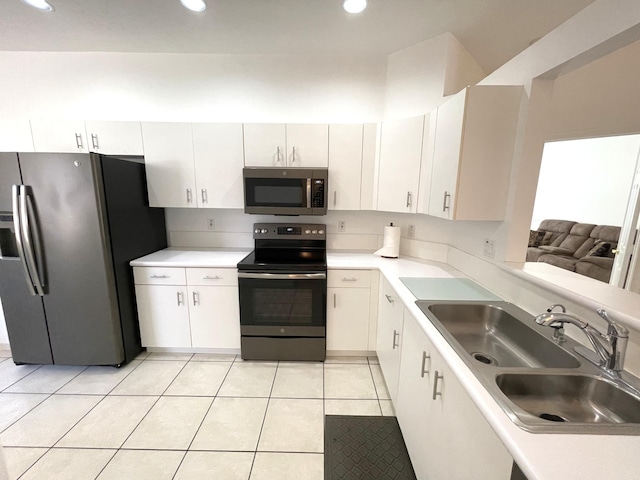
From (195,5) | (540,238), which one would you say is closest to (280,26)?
(195,5)

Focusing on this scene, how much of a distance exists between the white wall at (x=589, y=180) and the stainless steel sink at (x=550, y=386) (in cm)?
386

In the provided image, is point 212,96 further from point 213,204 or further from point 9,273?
point 9,273

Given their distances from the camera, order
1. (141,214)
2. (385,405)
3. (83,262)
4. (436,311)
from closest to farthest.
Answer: (436,311) < (385,405) < (83,262) < (141,214)

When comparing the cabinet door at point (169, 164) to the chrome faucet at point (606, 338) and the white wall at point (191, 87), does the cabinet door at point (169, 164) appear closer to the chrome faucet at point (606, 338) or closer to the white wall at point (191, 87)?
the white wall at point (191, 87)

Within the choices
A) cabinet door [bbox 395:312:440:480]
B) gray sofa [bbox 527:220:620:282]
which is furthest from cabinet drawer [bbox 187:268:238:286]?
gray sofa [bbox 527:220:620:282]

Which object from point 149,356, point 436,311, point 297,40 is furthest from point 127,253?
point 436,311

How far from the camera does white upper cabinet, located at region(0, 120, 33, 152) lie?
7.77 feet

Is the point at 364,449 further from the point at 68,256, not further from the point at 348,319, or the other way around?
the point at 68,256

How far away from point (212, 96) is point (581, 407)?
3.25 meters

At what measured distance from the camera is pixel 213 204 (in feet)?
8.28

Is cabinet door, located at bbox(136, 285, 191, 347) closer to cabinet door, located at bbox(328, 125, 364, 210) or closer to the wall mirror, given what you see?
cabinet door, located at bbox(328, 125, 364, 210)

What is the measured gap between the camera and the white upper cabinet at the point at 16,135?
2367 millimetres

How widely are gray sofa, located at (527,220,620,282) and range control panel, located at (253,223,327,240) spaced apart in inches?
138

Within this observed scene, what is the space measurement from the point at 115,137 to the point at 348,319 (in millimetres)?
2683
